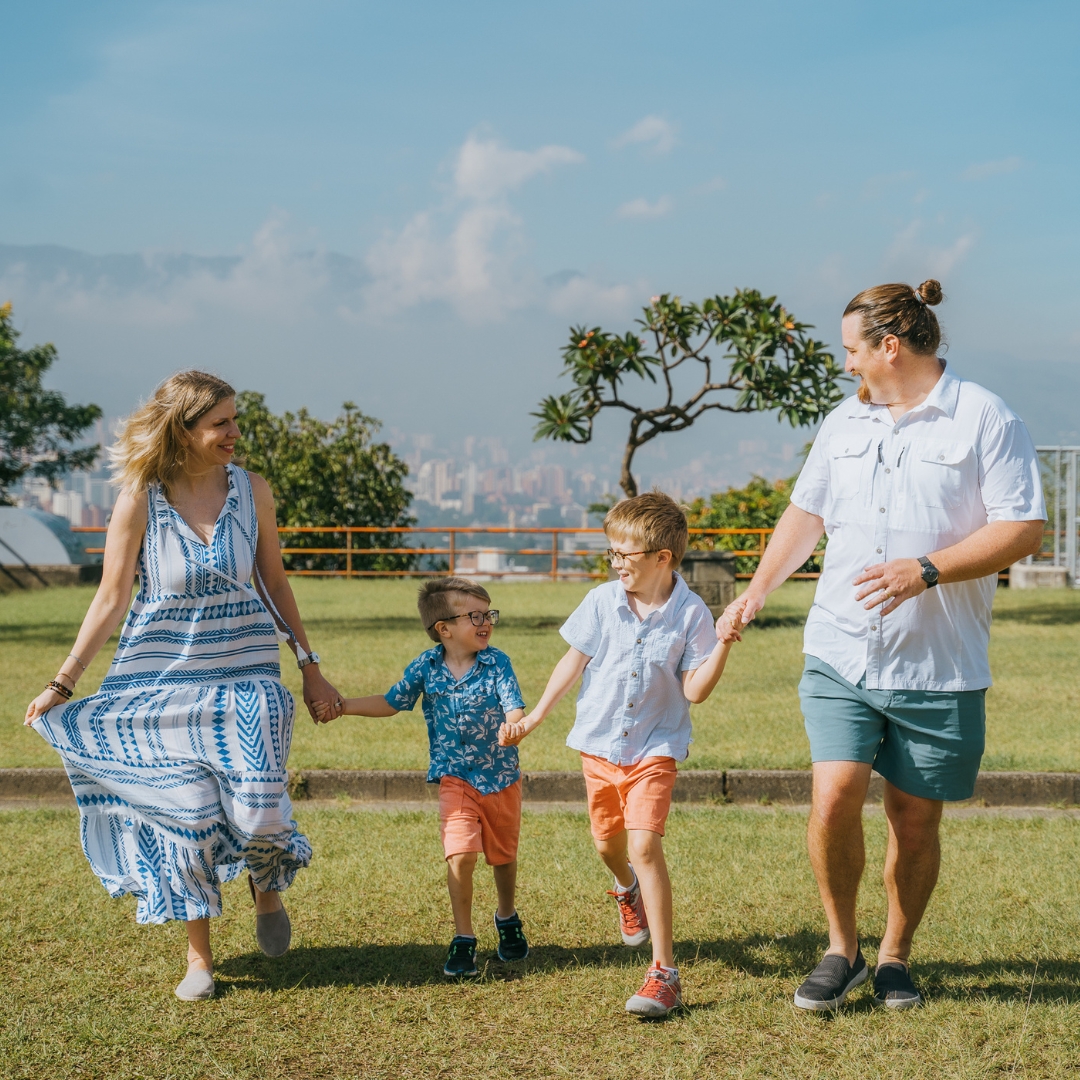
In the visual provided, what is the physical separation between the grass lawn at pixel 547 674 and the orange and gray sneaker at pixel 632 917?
243 cm

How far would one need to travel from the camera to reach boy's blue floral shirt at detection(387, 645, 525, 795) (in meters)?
4.05

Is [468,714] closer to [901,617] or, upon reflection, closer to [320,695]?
[320,695]

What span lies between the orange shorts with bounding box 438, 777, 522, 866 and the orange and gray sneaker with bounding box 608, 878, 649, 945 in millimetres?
409

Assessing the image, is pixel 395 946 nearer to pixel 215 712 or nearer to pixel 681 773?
pixel 215 712

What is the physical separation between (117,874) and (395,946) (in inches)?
38.3

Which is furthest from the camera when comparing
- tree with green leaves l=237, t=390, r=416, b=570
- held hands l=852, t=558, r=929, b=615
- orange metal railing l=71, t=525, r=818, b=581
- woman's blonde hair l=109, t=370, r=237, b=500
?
tree with green leaves l=237, t=390, r=416, b=570

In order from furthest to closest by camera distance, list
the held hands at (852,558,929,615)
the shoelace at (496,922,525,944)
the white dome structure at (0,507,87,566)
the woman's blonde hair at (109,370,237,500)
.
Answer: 1. the white dome structure at (0,507,87,566)
2. the shoelace at (496,922,525,944)
3. the woman's blonde hair at (109,370,237,500)
4. the held hands at (852,558,929,615)

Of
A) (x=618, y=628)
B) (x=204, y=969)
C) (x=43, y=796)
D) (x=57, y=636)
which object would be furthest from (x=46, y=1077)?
(x=57, y=636)

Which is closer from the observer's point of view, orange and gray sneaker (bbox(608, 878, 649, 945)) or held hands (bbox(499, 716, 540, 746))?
held hands (bbox(499, 716, 540, 746))

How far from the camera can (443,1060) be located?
10.8 ft

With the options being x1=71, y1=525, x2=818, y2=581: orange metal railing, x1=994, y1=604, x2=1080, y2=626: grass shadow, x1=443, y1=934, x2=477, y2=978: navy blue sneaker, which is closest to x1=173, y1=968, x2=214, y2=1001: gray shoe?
x1=443, y1=934, x2=477, y2=978: navy blue sneaker

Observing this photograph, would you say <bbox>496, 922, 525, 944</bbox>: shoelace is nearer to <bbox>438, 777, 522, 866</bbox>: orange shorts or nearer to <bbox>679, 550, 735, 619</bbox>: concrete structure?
<bbox>438, 777, 522, 866</bbox>: orange shorts

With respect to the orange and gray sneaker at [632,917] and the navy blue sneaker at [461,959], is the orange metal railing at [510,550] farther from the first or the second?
the navy blue sneaker at [461,959]

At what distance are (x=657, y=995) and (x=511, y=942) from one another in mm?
692
